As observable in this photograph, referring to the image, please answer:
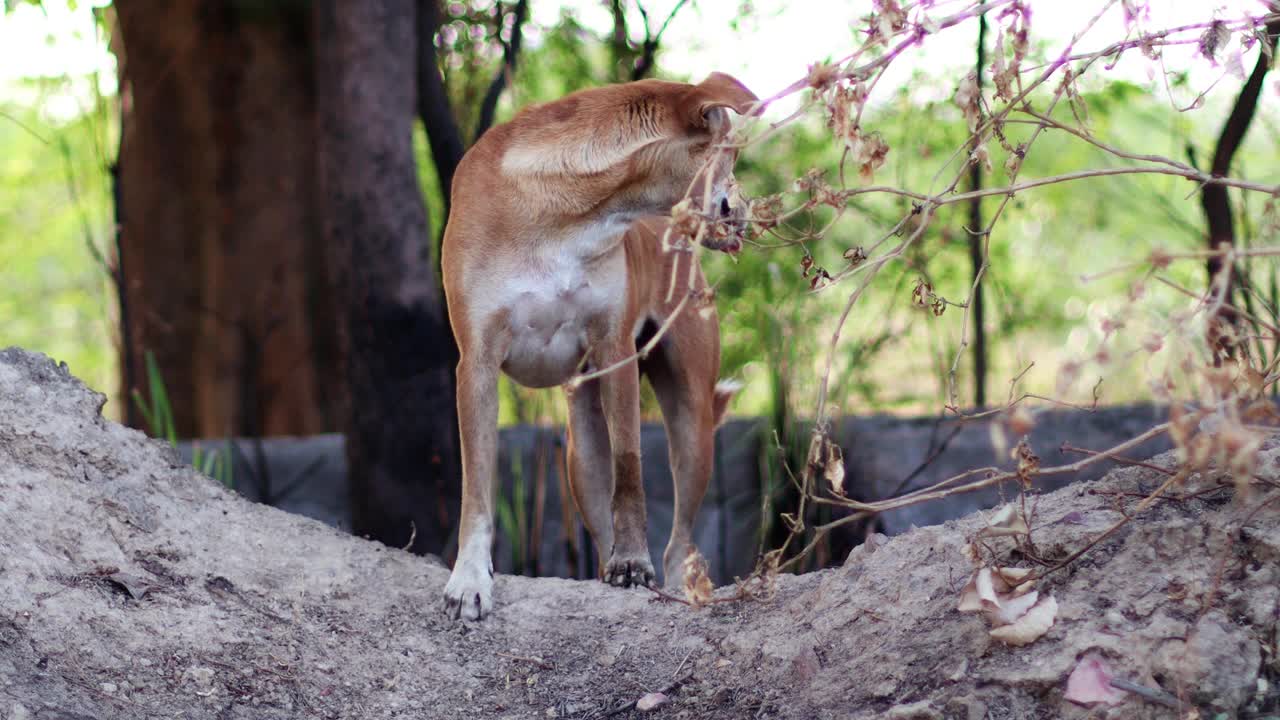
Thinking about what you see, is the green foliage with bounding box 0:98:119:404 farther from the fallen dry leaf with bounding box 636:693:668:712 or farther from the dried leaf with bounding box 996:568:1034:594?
the dried leaf with bounding box 996:568:1034:594

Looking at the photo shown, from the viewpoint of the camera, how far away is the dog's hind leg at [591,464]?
4617 millimetres

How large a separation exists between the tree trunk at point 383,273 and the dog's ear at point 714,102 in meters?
1.88

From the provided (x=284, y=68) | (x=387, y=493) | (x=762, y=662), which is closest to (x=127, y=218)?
(x=284, y=68)

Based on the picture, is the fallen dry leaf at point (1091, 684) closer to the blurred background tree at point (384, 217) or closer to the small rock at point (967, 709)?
the small rock at point (967, 709)

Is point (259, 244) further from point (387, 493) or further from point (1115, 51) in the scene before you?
point (1115, 51)

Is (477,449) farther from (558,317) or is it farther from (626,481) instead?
(626,481)

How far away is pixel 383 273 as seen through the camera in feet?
16.8

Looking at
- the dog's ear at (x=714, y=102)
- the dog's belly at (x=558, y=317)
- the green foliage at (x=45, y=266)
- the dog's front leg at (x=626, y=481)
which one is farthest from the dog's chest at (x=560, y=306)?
the green foliage at (x=45, y=266)

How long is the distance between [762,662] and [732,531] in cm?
323

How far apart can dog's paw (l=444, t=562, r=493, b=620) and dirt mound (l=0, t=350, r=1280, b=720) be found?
0.15 feet

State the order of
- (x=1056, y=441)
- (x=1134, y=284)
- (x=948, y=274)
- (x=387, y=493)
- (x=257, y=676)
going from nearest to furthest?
(x=1134, y=284) < (x=257, y=676) < (x=387, y=493) < (x=1056, y=441) < (x=948, y=274)

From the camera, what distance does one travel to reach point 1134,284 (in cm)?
197

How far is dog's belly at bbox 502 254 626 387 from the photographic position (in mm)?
3928

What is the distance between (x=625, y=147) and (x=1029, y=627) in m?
1.92
